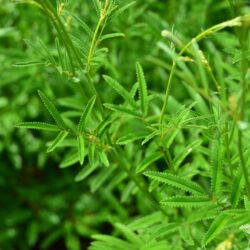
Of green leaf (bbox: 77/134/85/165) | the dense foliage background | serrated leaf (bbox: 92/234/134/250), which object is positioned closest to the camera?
green leaf (bbox: 77/134/85/165)

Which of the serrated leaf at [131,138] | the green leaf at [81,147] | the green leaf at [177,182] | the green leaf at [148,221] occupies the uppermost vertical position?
the green leaf at [81,147]

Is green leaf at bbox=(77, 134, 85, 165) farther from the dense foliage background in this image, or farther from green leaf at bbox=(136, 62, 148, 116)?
the dense foliage background

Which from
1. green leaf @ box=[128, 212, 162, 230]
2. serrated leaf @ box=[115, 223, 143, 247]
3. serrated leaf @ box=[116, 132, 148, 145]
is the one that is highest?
serrated leaf @ box=[116, 132, 148, 145]

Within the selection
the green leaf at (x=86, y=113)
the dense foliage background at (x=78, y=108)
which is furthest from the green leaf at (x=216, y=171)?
the dense foliage background at (x=78, y=108)

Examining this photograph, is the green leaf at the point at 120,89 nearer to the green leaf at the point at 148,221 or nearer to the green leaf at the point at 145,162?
the green leaf at the point at 145,162

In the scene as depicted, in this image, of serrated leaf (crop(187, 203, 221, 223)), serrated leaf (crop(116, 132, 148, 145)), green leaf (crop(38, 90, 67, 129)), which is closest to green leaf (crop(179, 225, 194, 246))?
serrated leaf (crop(187, 203, 221, 223))

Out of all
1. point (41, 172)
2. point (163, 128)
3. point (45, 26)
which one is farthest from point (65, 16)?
point (41, 172)

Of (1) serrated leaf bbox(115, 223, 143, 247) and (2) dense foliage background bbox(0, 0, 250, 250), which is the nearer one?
(1) serrated leaf bbox(115, 223, 143, 247)

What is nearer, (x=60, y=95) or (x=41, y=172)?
(x=60, y=95)

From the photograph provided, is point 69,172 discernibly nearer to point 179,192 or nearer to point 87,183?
point 87,183

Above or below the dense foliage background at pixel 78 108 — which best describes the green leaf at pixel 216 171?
above

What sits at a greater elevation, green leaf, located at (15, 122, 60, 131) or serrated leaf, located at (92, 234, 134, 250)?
green leaf, located at (15, 122, 60, 131)
